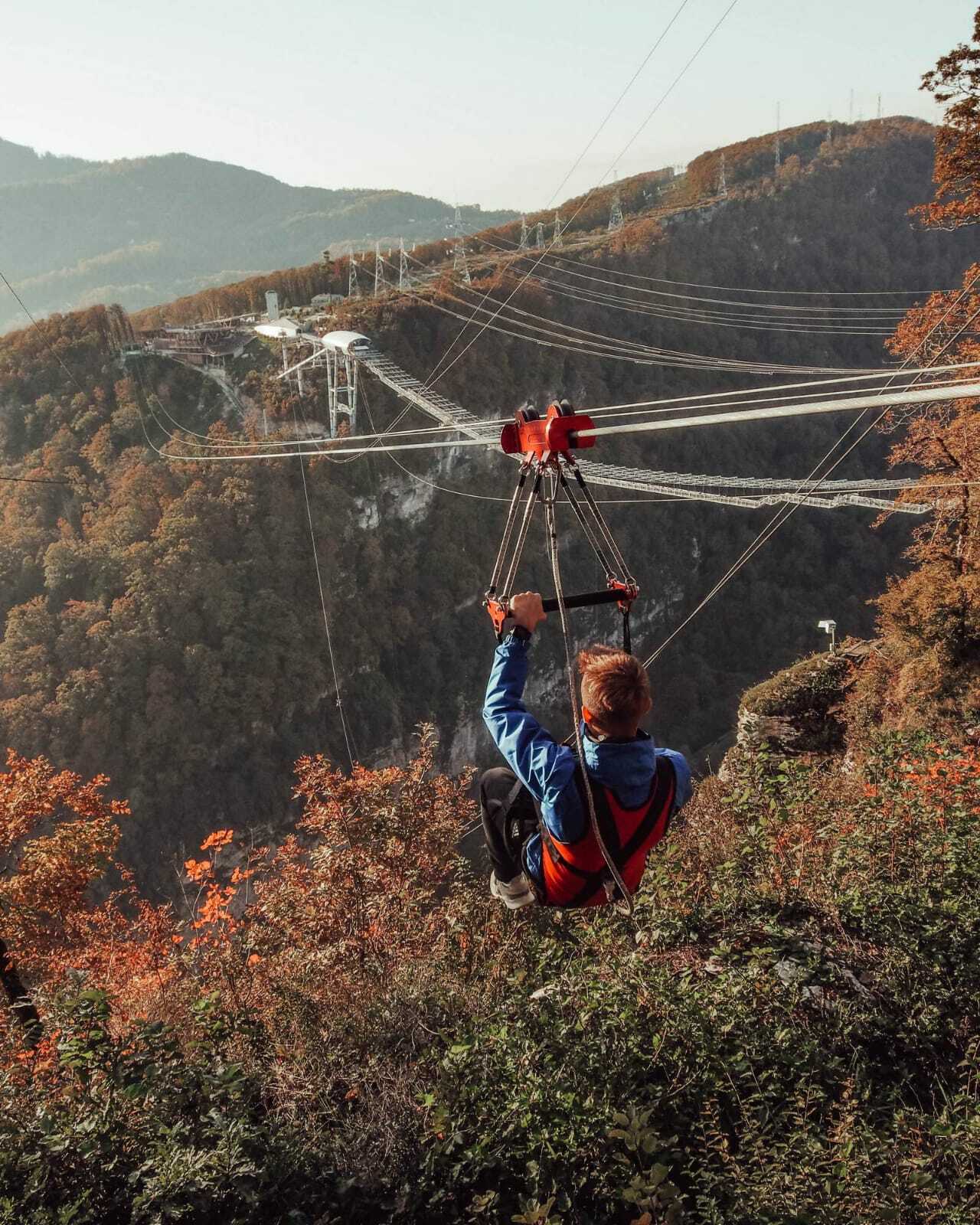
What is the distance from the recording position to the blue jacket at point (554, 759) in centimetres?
227

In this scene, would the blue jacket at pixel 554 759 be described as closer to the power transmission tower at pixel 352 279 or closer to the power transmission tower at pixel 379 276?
the power transmission tower at pixel 379 276

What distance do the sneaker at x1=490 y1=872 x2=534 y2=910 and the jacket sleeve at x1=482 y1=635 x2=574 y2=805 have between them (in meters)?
0.59

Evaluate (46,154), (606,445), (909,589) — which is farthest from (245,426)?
(46,154)

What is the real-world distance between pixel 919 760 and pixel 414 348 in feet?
97.8

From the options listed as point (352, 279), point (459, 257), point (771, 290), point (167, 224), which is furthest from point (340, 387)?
point (167, 224)

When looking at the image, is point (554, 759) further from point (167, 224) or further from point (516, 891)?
point (167, 224)

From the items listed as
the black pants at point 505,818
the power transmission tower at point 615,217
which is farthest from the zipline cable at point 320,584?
the power transmission tower at point 615,217

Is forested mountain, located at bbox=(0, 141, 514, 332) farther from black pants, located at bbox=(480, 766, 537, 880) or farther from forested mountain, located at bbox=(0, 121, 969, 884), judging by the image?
black pants, located at bbox=(480, 766, 537, 880)

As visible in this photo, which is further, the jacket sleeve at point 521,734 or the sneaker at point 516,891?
the sneaker at point 516,891

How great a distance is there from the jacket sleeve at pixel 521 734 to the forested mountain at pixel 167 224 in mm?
115754

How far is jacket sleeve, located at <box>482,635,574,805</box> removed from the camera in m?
2.27

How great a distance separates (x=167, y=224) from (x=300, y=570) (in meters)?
155

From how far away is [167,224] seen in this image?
153 m

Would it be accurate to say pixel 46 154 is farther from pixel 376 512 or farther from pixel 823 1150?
pixel 823 1150
